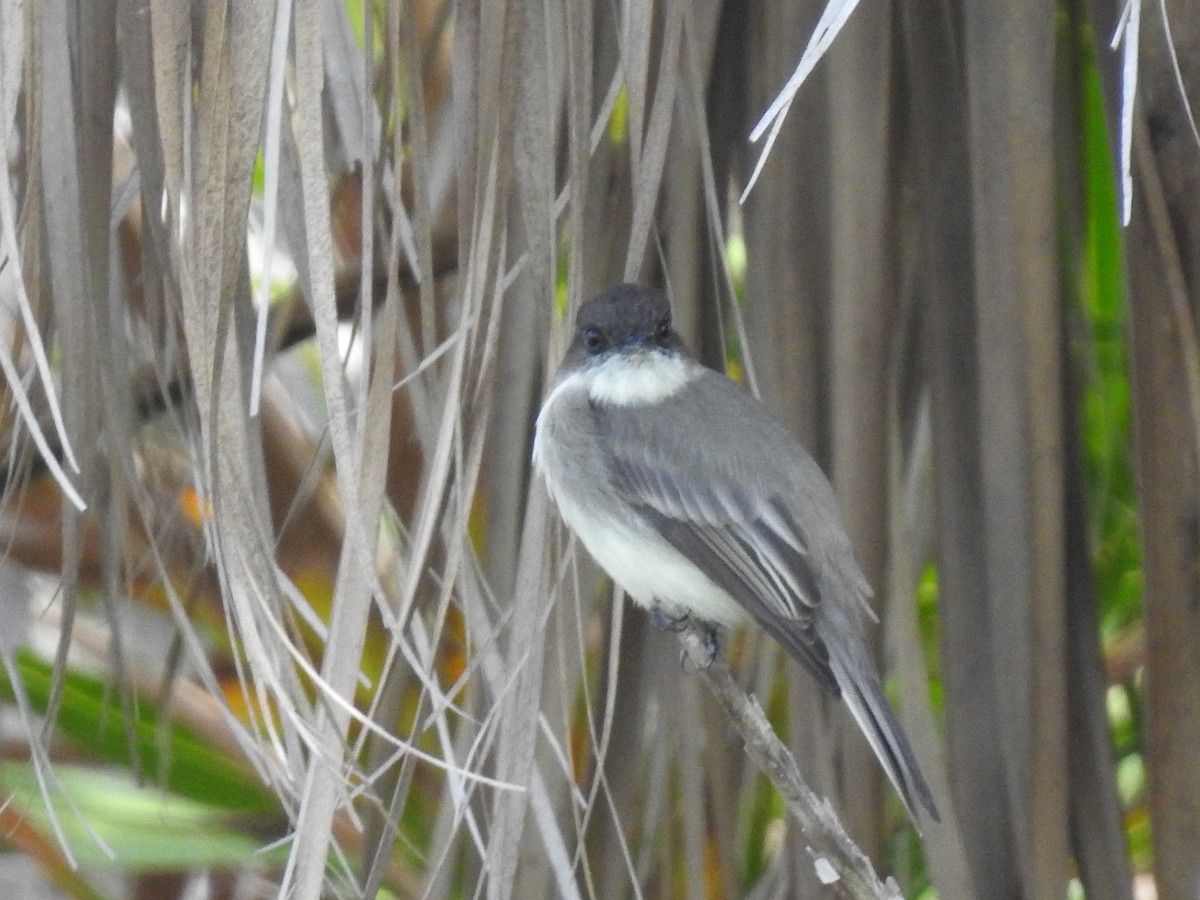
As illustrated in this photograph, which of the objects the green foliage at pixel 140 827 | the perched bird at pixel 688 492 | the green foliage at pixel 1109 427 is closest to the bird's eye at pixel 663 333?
the perched bird at pixel 688 492

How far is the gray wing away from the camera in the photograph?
2303 millimetres

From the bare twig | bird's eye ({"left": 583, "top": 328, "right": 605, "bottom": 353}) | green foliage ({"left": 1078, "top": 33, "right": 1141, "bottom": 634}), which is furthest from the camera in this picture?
green foliage ({"left": 1078, "top": 33, "right": 1141, "bottom": 634})

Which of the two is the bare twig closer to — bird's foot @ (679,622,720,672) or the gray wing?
bird's foot @ (679,622,720,672)

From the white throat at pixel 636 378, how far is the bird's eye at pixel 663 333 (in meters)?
0.07

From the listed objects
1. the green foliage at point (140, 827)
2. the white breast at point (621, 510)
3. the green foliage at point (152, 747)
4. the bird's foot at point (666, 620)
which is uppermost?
the white breast at point (621, 510)

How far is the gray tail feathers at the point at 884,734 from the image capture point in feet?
6.35

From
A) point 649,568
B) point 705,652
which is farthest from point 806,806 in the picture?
point 649,568

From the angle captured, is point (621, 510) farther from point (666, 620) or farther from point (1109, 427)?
point (1109, 427)

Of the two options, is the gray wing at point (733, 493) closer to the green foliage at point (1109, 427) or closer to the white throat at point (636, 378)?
the white throat at point (636, 378)

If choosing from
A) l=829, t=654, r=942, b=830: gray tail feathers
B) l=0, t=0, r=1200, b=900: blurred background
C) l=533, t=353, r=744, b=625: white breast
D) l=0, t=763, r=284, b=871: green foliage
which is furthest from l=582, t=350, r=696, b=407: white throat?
l=0, t=763, r=284, b=871: green foliage

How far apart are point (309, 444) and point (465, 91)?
5.55 ft

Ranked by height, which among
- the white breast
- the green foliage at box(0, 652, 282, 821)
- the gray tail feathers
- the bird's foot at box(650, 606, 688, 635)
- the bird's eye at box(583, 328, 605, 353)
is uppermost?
the bird's eye at box(583, 328, 605, 353)

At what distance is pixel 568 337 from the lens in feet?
6.43

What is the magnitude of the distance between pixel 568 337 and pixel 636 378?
0.70 m
